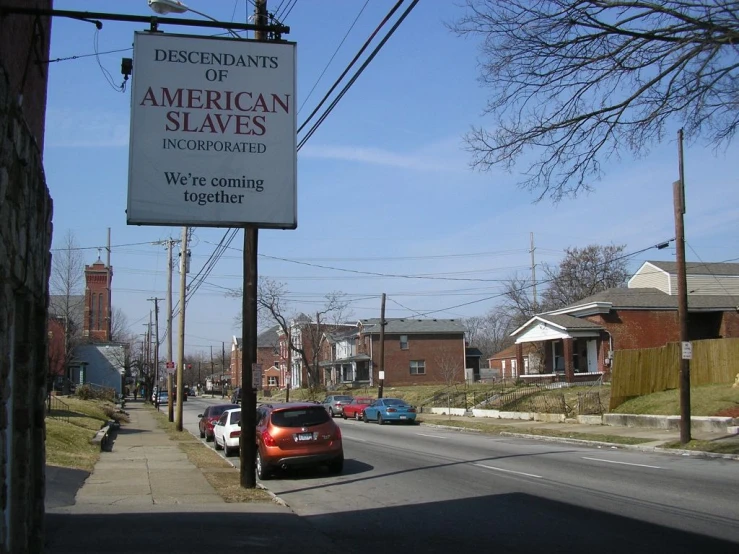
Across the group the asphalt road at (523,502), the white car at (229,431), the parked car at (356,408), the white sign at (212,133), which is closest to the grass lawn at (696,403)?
the asphalt road at (523,502)

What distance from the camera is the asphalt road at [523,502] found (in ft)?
29.6

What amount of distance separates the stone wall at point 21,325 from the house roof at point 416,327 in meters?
63.4

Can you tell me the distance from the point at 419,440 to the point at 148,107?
17.9 m

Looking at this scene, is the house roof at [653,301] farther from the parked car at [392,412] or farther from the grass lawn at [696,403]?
the grass lawn at [696,403]

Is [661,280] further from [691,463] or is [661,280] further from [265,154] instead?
[265,154]

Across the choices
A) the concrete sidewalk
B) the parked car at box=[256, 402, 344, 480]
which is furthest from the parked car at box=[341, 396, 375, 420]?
the concrete sidewalk

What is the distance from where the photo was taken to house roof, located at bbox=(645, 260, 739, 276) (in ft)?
155

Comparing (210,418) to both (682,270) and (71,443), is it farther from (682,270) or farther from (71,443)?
(682,270)

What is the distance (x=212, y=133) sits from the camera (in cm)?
1002

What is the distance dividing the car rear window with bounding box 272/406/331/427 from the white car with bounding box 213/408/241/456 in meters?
4.79

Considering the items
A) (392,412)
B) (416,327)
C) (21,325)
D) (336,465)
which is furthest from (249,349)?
(416,327)

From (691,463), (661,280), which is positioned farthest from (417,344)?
(691,463)

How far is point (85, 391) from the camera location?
158 ft

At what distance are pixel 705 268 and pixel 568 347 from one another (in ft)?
43.1
